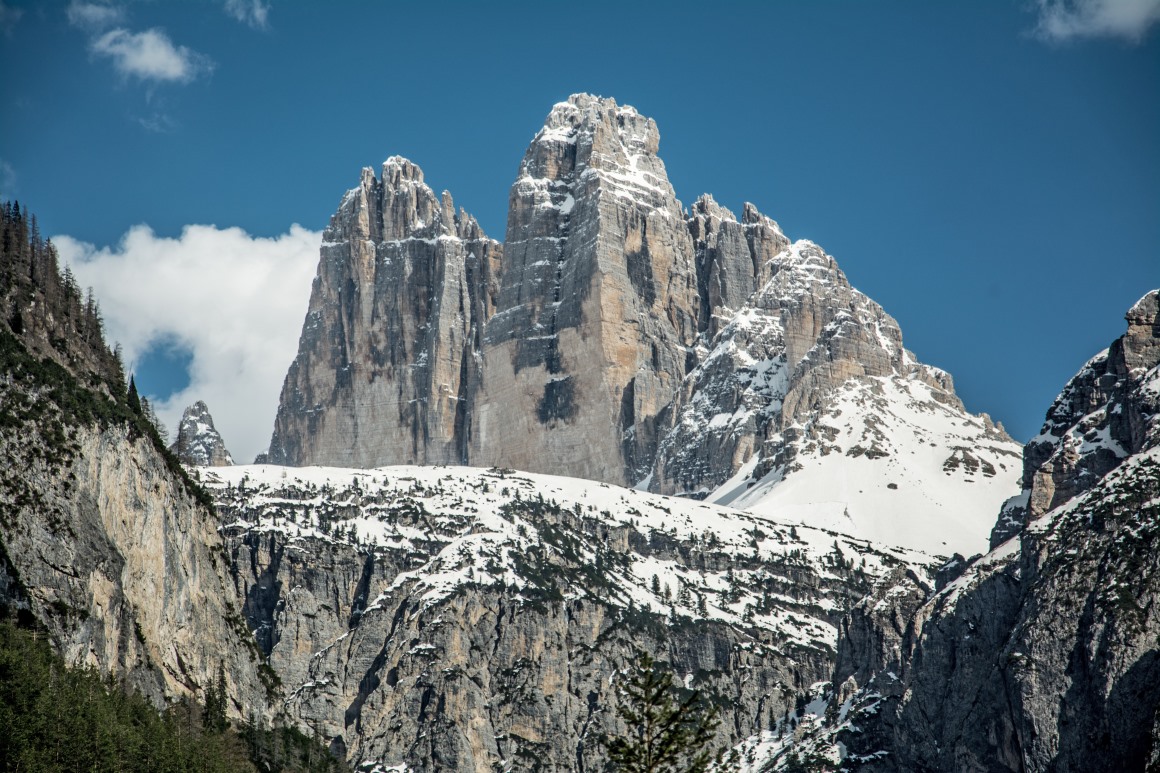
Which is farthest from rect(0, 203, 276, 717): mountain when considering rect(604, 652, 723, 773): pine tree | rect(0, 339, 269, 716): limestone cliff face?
rect(604, 652, 723, 773): pine tree

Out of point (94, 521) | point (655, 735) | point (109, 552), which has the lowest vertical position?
point (655, 735)

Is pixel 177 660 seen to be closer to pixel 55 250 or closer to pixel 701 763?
pixel 55 250

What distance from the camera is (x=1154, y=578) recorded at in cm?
18825

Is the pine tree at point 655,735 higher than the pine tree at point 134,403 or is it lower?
lower

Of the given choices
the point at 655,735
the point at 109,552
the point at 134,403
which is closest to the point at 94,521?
the point at 109,552

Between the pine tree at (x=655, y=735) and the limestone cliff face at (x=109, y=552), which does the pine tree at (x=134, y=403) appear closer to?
the limestone cliff face at (x=109, y=552)

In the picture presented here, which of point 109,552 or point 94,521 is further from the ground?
point 94,521

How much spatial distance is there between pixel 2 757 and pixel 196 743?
31205mm

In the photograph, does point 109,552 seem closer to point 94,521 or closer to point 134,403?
point 94,521

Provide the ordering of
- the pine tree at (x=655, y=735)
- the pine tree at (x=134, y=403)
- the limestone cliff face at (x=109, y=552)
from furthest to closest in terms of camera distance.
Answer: the pine tree at (x=134, y=403), the limestone cliff face at (x=109, y=552), the pine tree at (x=655, y=735)

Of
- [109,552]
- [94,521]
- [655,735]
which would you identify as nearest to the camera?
[655,735]

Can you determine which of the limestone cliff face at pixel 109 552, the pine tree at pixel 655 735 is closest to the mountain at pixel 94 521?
the limestone cliff face at pixel 109 552

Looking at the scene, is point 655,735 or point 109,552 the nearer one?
point 655,735

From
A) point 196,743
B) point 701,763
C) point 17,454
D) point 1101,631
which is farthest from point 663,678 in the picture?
point 1101,631
